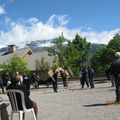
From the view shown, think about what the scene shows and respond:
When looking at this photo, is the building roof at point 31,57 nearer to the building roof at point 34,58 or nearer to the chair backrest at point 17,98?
the building roof at point 34,58

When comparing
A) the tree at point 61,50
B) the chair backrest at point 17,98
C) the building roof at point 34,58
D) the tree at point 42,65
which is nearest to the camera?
the chair backrest at point 17,98

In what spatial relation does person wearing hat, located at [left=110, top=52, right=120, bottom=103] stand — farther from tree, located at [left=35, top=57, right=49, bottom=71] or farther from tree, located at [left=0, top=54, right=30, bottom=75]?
tree, located at [left=35, top=57, right=49, bottom=71]

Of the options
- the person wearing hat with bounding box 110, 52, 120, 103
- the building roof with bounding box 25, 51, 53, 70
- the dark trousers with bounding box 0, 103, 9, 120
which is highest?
the building roof with bounding box 25, 51, 53, 70

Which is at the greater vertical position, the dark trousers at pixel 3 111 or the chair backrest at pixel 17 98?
the chair backrest at pixel 17 98

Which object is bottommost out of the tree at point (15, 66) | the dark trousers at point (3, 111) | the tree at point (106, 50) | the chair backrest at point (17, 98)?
the dark trousers at point (3, 111)

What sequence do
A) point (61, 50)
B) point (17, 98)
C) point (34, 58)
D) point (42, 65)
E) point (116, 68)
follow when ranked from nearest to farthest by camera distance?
point (17, 98), point (116, 68), point (61, 50), point (42, 65), point (34, 58)

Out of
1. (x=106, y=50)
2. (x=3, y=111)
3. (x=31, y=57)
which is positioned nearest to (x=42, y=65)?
→ (x=31, y=57)

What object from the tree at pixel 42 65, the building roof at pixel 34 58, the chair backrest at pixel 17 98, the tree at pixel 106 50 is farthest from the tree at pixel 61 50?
the chair backrest at pixel 17 98

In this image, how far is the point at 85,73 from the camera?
36750mm

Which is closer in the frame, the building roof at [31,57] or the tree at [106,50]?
the building roof at [31,57]

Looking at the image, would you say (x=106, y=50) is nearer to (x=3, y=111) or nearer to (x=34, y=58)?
(x=34, y=58)

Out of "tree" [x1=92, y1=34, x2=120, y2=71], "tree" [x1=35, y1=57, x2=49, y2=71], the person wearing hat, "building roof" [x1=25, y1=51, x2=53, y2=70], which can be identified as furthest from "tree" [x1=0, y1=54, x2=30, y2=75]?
the person wearing hat

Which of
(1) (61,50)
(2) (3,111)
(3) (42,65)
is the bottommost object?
(2) (3,111)

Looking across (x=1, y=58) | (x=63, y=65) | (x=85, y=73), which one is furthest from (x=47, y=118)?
(x=1, y=58)
